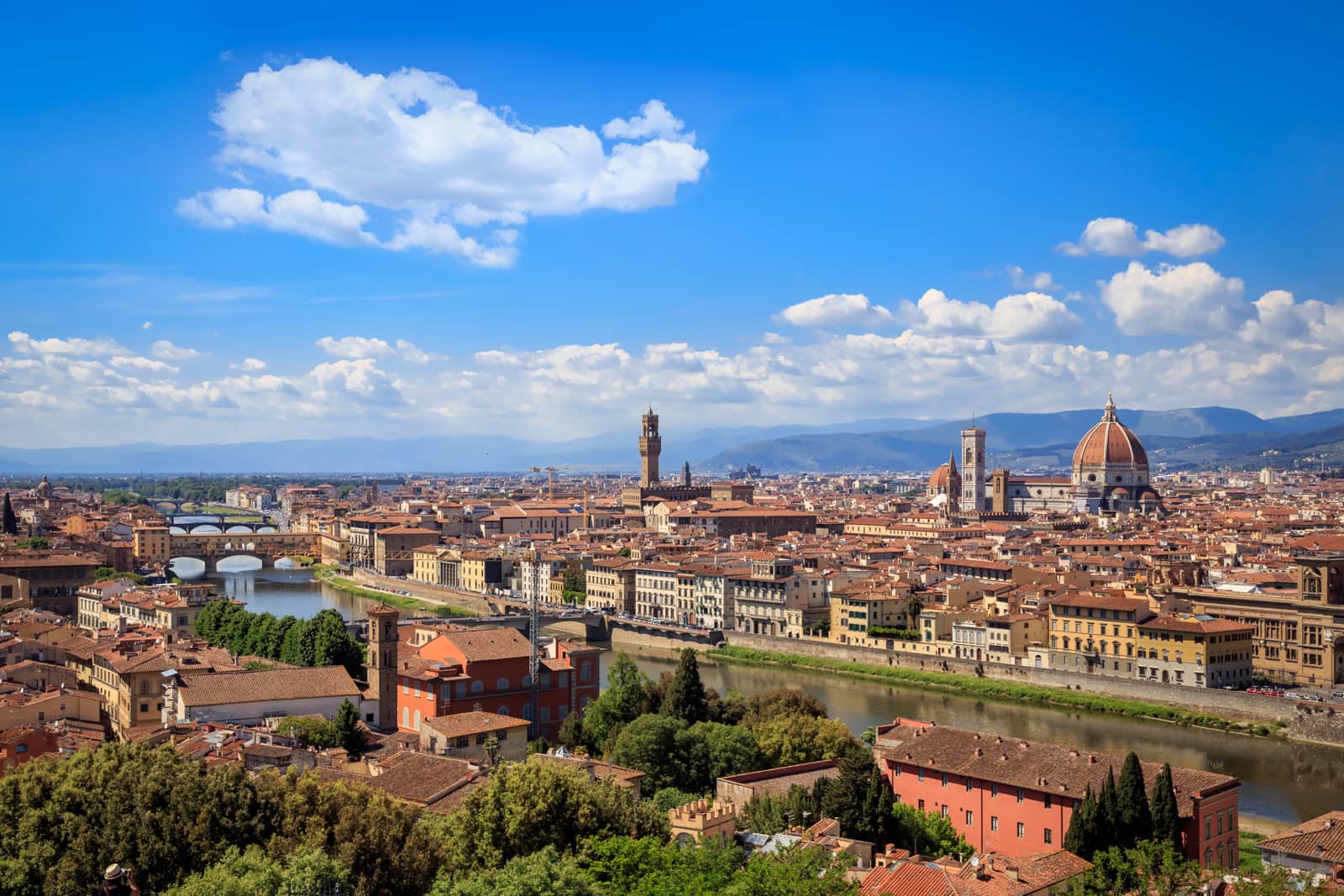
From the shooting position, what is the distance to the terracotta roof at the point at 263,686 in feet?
61.1

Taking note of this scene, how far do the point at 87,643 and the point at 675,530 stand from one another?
43346 mm

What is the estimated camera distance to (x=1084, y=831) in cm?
1367

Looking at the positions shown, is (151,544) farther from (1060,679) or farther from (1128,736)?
(1128,736)

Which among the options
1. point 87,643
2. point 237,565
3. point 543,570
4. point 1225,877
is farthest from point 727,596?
point 237,565

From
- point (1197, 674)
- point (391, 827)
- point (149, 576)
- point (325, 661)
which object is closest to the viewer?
point (391, 827)

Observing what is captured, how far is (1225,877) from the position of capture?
11.2 m

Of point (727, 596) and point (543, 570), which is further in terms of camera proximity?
point (543, 570)

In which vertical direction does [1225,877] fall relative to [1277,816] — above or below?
above

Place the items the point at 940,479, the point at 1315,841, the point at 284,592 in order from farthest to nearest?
the point at 940,479 < the point at 284,592 < the point at 1315,841

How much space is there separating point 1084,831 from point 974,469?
228 ft

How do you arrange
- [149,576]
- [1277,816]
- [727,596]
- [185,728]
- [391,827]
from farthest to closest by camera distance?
[149,576] < [727,596] < [1277,816] < [185,728] < [391,827]

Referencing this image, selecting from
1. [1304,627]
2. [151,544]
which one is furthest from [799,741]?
[151,544]

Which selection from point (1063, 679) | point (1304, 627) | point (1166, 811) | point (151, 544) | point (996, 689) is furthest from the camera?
point (151, 544)

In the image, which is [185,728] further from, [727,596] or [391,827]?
[727,596]
